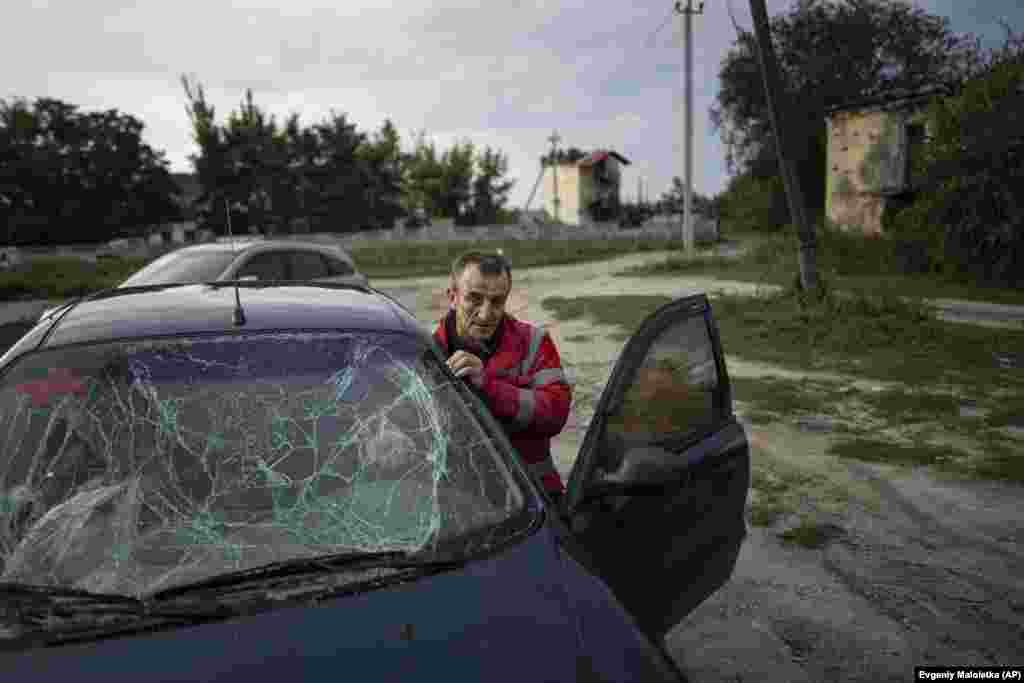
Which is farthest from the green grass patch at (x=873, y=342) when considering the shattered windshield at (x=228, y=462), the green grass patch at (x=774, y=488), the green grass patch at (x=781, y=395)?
the shattered windshield at (x=228, y=462)

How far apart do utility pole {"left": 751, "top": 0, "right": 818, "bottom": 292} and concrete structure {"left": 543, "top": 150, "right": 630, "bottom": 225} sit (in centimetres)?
5703

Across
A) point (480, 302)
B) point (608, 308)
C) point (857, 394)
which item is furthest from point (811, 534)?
point (608, 308)

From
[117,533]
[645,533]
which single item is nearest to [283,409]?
[117,533]

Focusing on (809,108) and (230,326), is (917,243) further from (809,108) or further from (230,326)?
(809,108)

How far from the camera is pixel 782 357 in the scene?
860 centimetres

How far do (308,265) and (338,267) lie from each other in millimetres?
405

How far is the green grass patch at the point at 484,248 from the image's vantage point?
87.5 feet

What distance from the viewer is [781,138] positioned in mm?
10500

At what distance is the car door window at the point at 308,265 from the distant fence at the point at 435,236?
21486 mm

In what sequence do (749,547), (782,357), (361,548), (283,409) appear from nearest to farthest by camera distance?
(361,548)
(283,409)
(749,547)
(782,357)

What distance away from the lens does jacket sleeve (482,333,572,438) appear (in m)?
2.26

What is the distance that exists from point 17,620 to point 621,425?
57.5 inches

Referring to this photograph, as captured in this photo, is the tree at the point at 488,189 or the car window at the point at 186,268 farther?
the tree at the point at 488,189

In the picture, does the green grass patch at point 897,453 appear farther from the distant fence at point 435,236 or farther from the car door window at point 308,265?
the distant fence at point 435,236
